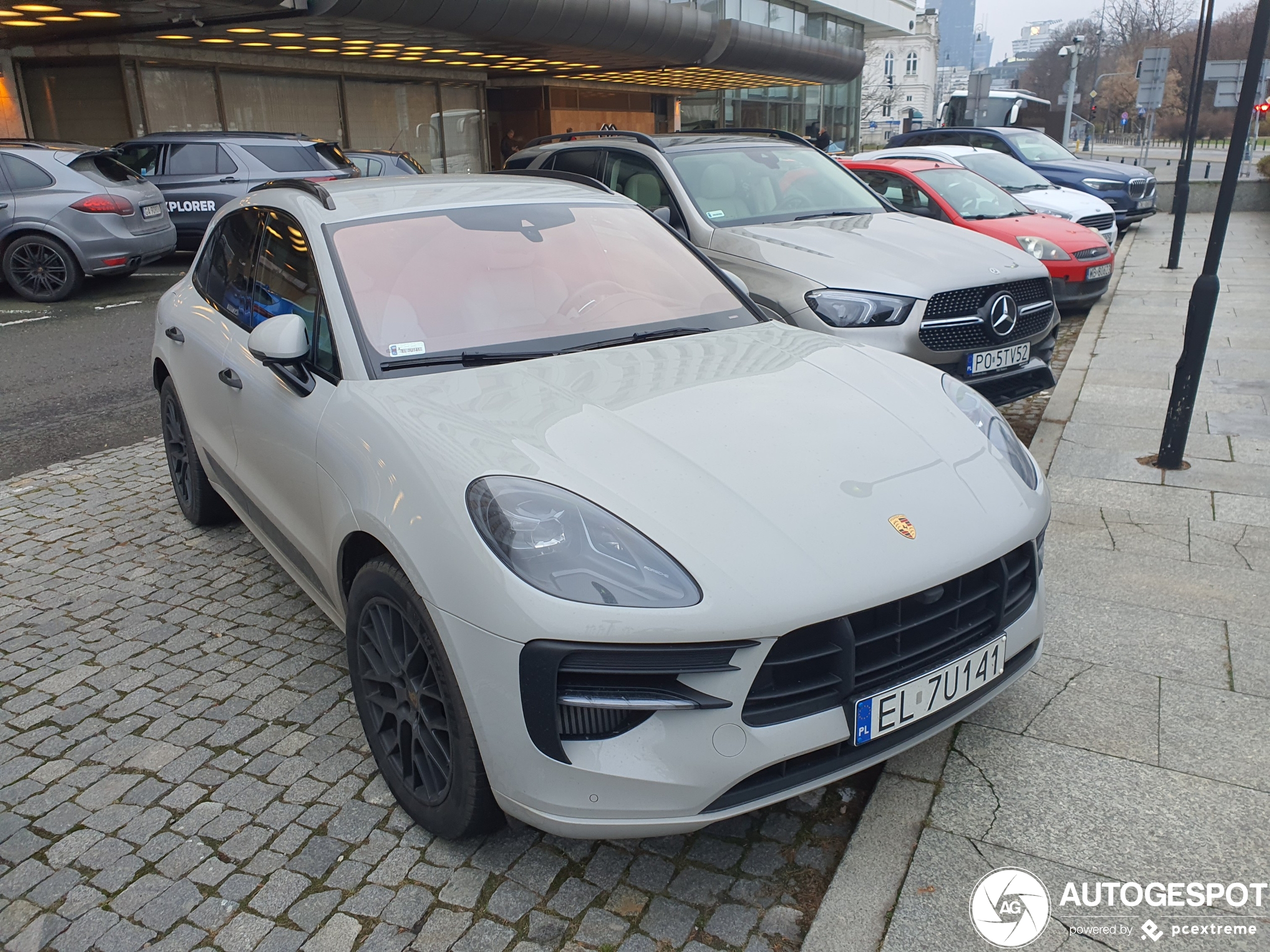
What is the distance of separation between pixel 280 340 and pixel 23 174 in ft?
34.1

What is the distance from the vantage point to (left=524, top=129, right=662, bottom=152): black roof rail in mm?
7184

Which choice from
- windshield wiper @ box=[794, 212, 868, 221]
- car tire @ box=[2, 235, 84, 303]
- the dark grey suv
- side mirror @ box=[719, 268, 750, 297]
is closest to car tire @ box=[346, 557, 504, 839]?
side mirror @ box=[719, 268, 750, 297]

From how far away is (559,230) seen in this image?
3.73 metres

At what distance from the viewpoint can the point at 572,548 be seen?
7.48 ft

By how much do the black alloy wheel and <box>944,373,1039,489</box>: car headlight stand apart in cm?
174

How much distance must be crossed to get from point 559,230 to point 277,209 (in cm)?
110

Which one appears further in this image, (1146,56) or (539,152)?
(1146,56)

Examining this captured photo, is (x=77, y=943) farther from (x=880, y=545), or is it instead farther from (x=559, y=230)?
(x=559, y=230)

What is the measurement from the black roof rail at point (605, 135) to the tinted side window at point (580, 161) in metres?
0.17

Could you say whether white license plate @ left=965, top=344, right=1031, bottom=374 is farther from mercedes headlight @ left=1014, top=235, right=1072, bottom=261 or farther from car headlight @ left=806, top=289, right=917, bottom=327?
mercedes headlight @ left=1014, top=235, right=1072, bottom=261

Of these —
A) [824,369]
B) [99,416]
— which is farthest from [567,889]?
[99,416]

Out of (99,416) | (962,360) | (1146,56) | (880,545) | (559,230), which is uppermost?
(1146,56)

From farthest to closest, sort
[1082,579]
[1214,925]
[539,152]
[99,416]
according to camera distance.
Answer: [539,152]
[99,416]
[1082,579]
[1214,925]

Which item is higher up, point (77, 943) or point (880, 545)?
point (880, 545)
